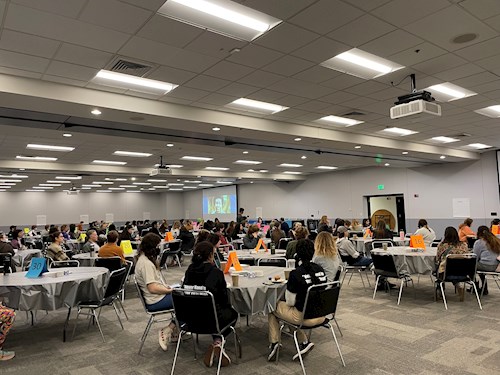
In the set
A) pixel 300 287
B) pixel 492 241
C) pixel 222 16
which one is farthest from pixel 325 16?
pixel 492 241

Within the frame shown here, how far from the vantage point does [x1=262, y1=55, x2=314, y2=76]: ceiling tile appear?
4.92 meters

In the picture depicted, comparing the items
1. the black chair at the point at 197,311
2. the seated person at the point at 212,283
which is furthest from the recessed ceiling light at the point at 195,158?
the black chair at the point at 197,311

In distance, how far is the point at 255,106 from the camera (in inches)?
278

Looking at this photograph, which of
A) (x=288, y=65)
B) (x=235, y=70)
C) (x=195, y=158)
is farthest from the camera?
(x=195, y=158)

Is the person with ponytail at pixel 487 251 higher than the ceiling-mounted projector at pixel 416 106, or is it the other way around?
the ceiling-mounted projector at pixel 416 106

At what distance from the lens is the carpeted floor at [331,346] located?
11.8ft

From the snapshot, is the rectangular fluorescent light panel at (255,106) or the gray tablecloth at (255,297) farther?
the rectangular fluorescent light panel at (255,106)

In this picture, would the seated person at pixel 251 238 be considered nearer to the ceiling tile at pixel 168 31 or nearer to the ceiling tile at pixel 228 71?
the ceiling tile at pixel 228 71

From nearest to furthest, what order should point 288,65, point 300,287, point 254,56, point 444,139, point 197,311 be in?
point 197,311 < point 300,287 < point 254,56 < point 288,65 < point 444,139

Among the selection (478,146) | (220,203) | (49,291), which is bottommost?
(49,291)

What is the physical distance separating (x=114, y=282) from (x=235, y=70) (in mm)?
3181

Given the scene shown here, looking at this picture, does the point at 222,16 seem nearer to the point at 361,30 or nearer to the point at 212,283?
the point at 361,30

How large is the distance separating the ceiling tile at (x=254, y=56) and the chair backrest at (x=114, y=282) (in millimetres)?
2979

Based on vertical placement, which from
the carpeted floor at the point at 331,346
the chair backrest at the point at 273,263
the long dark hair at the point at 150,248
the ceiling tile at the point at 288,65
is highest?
the ceiling tile at the point at 288,65
